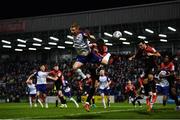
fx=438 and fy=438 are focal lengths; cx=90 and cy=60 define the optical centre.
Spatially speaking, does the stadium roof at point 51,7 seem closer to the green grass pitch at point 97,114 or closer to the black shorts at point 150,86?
the green grass pitch at point 97,114

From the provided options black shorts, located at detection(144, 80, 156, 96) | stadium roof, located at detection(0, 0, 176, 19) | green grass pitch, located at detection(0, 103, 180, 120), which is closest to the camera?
green grass pitch, located at detection(0, 103, 180, 120)

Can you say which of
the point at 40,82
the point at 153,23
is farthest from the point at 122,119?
the point at 153,23

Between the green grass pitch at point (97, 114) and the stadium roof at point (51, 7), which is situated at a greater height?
the stadium roof at point (51, 7)

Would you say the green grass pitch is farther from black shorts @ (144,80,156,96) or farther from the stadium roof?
the stadium roof

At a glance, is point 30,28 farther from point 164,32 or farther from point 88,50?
point 88,50

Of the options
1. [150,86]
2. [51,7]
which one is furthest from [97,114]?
[51,7]

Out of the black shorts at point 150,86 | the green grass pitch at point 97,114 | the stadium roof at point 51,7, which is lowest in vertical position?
the green grass pitch at point 97,114

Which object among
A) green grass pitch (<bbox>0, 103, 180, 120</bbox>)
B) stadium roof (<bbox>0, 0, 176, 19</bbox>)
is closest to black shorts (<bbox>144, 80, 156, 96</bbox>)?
green grass pitch (<bbox>0, 103, 180, 120</bbox>)

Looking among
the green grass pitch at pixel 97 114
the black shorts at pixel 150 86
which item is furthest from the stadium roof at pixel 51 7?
the black shorts at pixel 150 86

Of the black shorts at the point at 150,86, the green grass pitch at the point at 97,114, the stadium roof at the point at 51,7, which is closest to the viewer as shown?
the green grass pitch at the point at 97,114

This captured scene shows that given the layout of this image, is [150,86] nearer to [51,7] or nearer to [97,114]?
[97,114]

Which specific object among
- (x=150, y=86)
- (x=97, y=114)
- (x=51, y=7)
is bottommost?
(x=97, y=114)

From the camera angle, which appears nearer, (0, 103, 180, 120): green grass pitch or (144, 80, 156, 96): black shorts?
(0, 103, 180, 120): green grass pitch

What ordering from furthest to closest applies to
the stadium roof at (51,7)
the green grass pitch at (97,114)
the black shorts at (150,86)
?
the stadium roof at (51,7) → the black shorts at (150,86) → the green grass pitch at (97,114)
